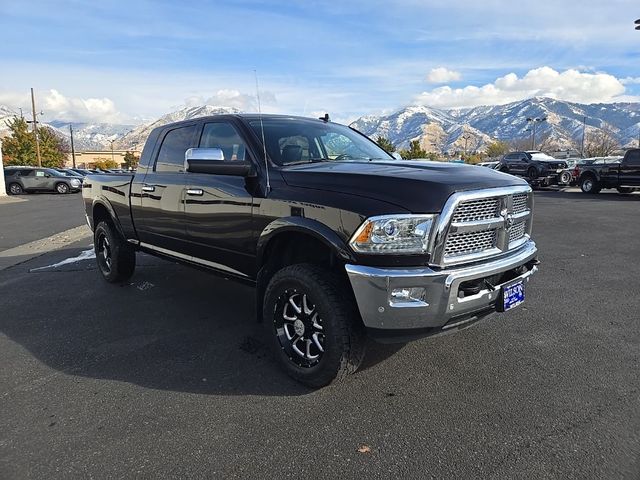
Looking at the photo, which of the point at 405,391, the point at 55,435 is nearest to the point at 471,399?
the point at 405,391

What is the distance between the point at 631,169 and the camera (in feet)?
60.4

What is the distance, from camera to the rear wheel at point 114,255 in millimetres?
5887

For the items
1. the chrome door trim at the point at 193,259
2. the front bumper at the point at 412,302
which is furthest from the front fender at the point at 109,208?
the front bumper at the point at 412,302

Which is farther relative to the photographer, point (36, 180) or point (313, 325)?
point (36, 180)

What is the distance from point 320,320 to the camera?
3189 mm

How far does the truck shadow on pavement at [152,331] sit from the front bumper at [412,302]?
81 centimetres

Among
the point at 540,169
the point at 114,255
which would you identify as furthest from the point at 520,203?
the point at 540,169

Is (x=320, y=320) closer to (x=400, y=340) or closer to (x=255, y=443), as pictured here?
(x=400, y=340)

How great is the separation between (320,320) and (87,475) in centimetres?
154

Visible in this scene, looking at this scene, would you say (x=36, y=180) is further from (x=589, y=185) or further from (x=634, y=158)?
(x=634, y=158)

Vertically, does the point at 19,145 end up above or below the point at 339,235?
above

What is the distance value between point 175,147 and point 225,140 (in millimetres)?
884

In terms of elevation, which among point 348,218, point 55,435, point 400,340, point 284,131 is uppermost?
point 284,131

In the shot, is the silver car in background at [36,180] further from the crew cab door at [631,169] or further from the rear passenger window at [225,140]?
the crew cab door at [631,169]
